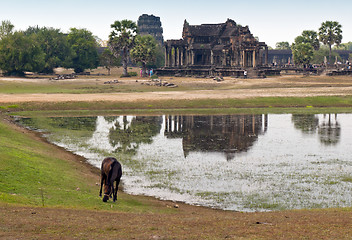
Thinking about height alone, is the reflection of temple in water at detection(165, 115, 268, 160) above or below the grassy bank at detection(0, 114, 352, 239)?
below

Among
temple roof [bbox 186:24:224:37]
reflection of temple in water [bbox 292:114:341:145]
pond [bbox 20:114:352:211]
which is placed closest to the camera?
pond [bbox 20:114:352:211]

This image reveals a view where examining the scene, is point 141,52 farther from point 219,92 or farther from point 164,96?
point 164,96

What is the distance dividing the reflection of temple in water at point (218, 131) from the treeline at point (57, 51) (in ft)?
246

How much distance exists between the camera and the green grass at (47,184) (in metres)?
24.0

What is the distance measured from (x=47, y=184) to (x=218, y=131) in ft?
97.9

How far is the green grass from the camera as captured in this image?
944 inches

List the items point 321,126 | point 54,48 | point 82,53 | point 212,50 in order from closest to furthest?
point 321,126 → point 54,48 → point 212,50 → point 82,53

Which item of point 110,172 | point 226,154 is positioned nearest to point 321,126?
point 226,154

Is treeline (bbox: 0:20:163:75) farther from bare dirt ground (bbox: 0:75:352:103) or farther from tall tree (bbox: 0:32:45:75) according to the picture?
bare dirt ground (bbox: 0:75:352:103)

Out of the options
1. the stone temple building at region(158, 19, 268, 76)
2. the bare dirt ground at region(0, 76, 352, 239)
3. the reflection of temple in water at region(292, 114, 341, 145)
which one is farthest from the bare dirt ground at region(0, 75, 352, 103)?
the bare dirt ground at region(0, 76, 352, 239)

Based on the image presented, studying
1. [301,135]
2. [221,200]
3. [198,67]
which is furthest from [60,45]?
[221,200]

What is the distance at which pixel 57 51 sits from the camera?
154000mm

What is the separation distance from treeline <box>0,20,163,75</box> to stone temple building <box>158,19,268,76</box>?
9985 millimetres

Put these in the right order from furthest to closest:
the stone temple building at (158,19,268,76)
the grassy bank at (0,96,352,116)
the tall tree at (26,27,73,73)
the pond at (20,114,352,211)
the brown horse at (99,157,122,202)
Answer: the tall tree at (26,27,73,73) → the stone temple building at (158,19,268,76) → the grassy bank at (0,96,352,116) → the pond at (20,114,352,211) → the brown horse at (99,157,122,202)
